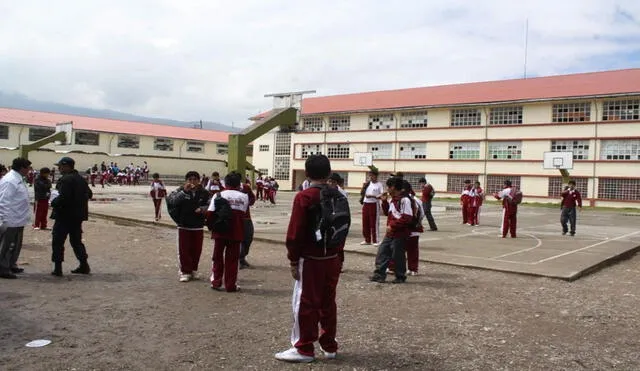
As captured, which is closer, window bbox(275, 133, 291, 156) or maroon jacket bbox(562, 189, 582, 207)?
maroon jacket bbox(562, 189, 582, 207)

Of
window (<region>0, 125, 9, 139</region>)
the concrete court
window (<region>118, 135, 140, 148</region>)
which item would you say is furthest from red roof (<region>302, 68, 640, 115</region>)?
window (<region>0, 125, 9, 139</region>)

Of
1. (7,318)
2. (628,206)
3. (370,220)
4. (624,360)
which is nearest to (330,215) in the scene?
(624,360)

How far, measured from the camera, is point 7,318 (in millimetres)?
5910

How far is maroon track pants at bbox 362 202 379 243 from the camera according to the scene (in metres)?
12.5

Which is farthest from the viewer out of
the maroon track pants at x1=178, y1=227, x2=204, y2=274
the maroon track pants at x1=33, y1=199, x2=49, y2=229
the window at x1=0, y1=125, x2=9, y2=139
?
the window at x1=0, y1=125, x2=9, y2=139

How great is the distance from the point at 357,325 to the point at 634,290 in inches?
209

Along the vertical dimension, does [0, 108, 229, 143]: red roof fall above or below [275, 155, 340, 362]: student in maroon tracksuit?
above

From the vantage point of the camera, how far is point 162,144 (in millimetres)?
63594

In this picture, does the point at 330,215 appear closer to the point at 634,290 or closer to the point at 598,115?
the point at 634,290

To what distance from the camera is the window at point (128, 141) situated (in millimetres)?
59656

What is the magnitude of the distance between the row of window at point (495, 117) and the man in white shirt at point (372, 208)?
113ft

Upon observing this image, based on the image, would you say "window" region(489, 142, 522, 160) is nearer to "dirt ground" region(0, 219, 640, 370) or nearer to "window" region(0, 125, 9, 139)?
"dirt ground" region(0, 219, 640, 370)

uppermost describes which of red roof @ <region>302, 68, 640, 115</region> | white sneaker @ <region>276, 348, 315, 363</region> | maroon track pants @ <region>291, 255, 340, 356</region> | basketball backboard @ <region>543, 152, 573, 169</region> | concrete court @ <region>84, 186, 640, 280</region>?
red roof @ <region>302, 68, 640, 115</region>

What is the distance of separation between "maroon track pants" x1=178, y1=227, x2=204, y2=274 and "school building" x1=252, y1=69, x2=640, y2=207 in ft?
115
